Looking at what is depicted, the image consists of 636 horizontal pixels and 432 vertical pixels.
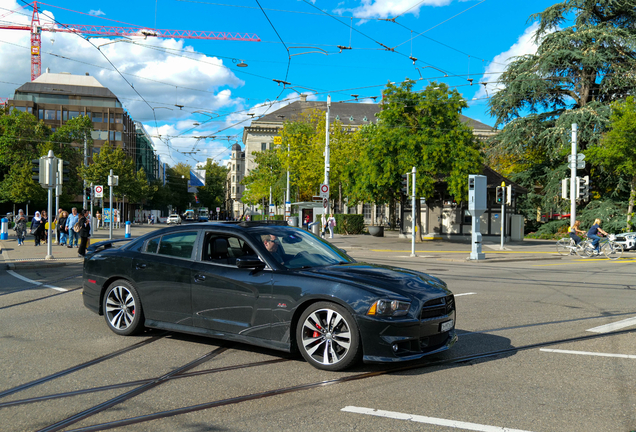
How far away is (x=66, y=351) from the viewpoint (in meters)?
6.02

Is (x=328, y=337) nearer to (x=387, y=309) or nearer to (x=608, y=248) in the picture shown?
(x=387, y=309)

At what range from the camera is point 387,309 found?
4961 millimetres

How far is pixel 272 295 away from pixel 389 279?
46.4 inches

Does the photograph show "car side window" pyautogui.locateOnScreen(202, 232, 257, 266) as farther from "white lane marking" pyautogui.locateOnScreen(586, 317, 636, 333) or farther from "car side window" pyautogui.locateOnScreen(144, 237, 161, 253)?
"white lane marking" pyautogui.locateOnScreen(586, 317, 636, 333)

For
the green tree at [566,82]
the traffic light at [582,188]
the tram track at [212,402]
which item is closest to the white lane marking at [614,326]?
the tram track at [212,402]

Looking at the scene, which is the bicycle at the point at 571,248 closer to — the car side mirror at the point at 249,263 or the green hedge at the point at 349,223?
the green hedge at the point at 349,223

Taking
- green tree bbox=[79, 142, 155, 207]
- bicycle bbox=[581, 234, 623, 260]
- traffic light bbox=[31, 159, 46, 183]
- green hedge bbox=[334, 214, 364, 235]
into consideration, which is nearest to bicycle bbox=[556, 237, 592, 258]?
bicycle bbox=[581, 234, 623, 260]

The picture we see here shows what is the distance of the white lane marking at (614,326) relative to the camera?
24.1 feet

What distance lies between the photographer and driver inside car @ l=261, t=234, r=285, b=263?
5.81 metres

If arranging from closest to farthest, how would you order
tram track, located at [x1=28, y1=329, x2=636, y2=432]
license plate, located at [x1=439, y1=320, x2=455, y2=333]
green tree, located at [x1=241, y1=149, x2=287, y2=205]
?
tram track, located at [x1=28, y1=329, x2=636, y2=432] → license plate, located at [x1=439, y1=320, x2=455, y2=333] → green tree, located at [x1=241, y1=149, x2=287, y2=205]

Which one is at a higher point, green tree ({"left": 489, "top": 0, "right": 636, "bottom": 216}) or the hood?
green tree ({"left": 489, "top": 0, "right": 636, "bottom": 216})

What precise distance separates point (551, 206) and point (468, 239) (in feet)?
25.7

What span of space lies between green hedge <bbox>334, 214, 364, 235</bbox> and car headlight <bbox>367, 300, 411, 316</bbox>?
37.4m

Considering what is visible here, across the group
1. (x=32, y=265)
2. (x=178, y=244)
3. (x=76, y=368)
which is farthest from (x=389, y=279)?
(x=32, y=265)
